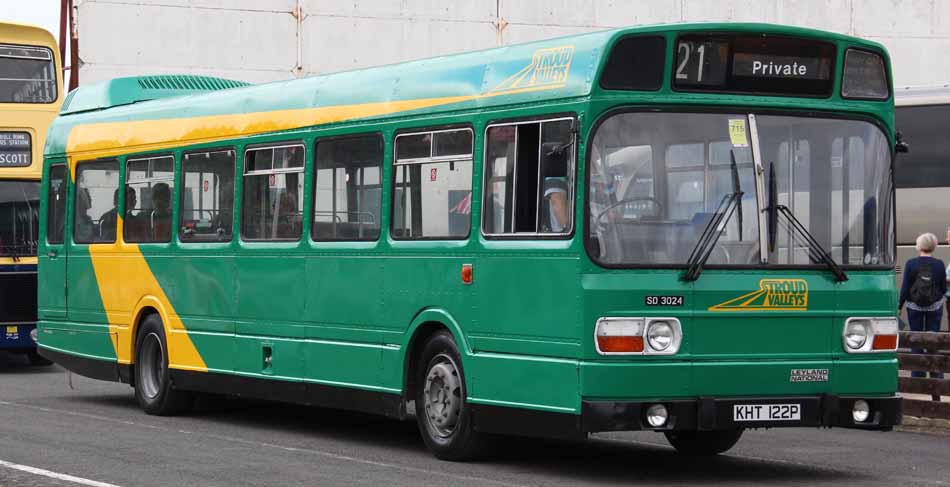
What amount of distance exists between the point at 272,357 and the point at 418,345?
91.9 inches

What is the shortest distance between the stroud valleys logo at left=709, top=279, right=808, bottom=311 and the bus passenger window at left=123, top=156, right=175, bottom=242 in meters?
7.26

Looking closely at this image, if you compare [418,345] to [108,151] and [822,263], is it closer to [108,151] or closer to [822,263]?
[822,263]

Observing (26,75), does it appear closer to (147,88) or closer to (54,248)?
(54,248)

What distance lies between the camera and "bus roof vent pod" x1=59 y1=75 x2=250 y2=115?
18.8m

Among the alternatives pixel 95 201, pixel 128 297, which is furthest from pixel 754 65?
pixel 95 201

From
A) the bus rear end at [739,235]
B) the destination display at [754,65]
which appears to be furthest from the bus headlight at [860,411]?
the destination display at [754,65]

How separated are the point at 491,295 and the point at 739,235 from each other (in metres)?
1.80

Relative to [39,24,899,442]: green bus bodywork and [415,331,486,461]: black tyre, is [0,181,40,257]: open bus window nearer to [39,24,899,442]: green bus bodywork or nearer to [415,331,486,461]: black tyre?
A: [39,24,899,442]: green bus bodywork

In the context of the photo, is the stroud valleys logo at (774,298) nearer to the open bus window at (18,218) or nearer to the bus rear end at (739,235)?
the bus rear end at (739,235)

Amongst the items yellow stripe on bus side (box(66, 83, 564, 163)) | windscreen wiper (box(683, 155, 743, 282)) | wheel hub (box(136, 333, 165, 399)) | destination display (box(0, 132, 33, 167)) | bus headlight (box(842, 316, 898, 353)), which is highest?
destination display (box(0, 132, 33, 167))

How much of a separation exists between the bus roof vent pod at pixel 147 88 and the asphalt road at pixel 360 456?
3378 millimetres

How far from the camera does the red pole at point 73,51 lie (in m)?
35.5

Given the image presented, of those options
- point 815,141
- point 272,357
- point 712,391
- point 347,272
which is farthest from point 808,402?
point 272,357

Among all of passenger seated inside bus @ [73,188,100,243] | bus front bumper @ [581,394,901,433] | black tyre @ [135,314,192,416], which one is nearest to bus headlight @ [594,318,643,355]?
bus front bumper @ [581,394,901,433]
